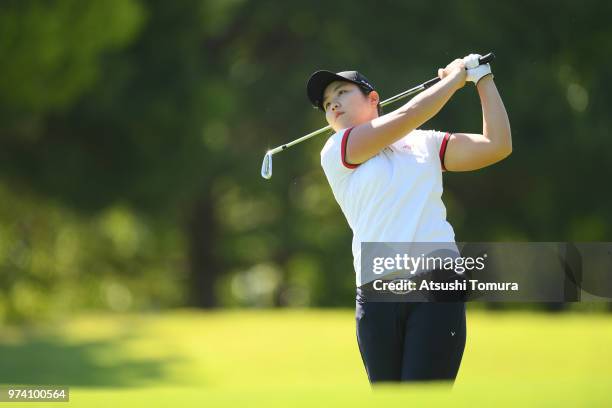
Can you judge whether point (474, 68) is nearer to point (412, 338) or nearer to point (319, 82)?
point (319, 82)

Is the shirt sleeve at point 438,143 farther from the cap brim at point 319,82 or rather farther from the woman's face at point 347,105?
the cap brim at point 319,82

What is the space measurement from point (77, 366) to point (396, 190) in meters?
8.07

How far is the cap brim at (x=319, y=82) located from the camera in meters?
3.58

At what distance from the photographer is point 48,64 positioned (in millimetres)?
12727

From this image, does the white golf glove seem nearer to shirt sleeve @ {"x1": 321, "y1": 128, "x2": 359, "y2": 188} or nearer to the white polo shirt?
the white polo shirt

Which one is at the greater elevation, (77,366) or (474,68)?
(77,366)

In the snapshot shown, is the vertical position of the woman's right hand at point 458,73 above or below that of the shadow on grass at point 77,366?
below

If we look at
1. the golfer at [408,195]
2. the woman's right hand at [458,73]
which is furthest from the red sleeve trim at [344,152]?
the woman's right hand at [458,73]

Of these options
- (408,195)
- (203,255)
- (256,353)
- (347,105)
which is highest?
(203,255)

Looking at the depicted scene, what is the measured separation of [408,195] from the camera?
130 inches

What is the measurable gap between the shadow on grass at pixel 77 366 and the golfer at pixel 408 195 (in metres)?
6.57

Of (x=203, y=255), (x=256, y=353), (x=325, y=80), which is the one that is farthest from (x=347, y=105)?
(x=203, y=255)

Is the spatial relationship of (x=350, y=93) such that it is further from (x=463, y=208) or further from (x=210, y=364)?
(x=463, y=208)

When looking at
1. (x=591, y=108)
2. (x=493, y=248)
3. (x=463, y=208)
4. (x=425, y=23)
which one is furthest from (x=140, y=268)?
(x=493, y=248)
